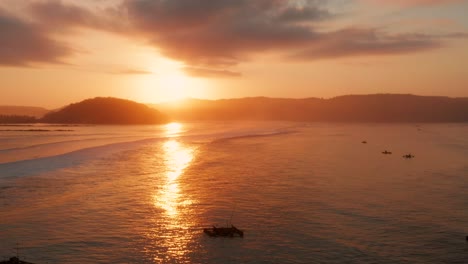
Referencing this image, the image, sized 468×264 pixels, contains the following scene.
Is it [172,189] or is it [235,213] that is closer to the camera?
[235,213]

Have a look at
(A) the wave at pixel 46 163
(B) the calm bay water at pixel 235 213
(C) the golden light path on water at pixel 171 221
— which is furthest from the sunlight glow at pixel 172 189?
(A) the wave at pixel 46 163

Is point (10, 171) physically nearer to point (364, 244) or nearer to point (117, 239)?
point (117, 239)

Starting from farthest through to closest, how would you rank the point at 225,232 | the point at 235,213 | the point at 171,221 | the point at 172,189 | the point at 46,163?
the point at 46,163
the point at 172,189
the point at 235,213
the point at 171,221
the point at 225,232

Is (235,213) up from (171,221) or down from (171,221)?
up

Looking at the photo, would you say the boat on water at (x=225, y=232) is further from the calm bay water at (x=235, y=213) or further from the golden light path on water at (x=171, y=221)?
the golden light path on water at (x=171, y=221)

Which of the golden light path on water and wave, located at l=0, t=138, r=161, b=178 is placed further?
wave, located at l=0, t=138, r=161, b=178

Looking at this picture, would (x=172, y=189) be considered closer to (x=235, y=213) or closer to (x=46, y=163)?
(x=235, y=213)

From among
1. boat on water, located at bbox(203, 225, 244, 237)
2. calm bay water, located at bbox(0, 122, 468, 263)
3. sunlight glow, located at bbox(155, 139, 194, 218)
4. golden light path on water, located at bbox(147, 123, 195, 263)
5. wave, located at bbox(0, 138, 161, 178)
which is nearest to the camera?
golden light path on water, located at bbox(147, 123, 195, 263)

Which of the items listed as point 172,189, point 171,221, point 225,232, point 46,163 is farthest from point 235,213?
point 46,163

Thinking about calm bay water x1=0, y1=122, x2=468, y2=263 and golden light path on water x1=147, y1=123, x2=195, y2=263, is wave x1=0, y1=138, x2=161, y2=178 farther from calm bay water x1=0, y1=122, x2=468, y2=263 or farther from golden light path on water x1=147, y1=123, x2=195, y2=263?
golden light path on water x1=147, y1=123, x2=195, y2=263

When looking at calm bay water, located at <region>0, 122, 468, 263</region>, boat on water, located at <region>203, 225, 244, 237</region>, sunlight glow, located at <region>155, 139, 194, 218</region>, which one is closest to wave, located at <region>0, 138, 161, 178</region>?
calm bay water, located at <region>0, 122, 468, 263</region>

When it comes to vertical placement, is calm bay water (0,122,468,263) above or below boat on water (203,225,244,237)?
below
